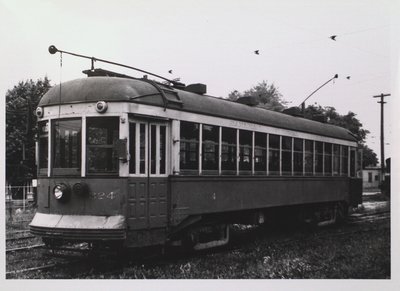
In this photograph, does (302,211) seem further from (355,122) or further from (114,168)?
(114,168)

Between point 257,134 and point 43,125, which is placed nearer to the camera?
point 43,125

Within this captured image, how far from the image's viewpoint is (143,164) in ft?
27.9

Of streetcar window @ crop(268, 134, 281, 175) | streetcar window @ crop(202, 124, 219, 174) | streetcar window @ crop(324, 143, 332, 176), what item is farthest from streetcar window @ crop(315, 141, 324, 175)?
streetcar window @ crop(202, 124, 219, 174)

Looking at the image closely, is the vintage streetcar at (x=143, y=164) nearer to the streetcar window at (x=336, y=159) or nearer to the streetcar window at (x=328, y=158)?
the streetcar window at (x=328, y=158)

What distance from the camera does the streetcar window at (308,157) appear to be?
13.1 meters

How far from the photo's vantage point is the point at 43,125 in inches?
348

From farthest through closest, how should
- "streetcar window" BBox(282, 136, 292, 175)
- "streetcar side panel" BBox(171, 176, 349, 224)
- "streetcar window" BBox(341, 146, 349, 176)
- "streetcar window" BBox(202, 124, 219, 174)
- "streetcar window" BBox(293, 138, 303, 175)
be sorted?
"streetcar window" BBox(341, 146, 349, 176) < "streetcar window" BBox(293, 138, 303, 175) < "streetcar window" BBox(282, 136, 292, 175) < "streetcar window" BBox(202, 124, 219, 174) < "streetcar side panel" BBox(171, 176, 349, 224)

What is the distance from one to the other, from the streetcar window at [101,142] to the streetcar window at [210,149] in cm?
203

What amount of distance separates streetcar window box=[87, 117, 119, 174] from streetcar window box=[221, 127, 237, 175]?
2.62 metres

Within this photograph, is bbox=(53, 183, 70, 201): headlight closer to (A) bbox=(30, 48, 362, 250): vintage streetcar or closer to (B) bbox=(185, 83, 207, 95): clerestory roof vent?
(A) bbox=(30, 48, 362, 250): vintage streetcar

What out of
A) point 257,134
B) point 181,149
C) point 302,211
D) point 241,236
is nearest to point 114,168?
point 181,149

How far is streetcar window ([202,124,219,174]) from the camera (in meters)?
9.75

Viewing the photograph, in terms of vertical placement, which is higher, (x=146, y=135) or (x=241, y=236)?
(x=146, y=135)

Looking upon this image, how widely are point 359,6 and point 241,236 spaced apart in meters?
→ 5.83
